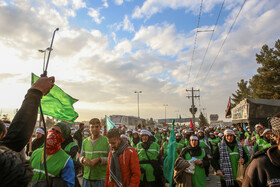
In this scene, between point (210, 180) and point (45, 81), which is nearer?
point (45, 81)

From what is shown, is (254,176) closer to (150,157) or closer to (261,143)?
(150,157)

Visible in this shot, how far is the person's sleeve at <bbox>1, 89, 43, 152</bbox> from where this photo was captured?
1.33m

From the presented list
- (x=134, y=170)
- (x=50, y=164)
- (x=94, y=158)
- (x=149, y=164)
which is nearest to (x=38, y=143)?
(x=94, y=158)

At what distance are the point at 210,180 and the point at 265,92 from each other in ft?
82.8

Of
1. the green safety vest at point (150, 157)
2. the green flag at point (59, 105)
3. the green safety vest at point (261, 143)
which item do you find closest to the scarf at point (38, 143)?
the green flag at point (59, 105)

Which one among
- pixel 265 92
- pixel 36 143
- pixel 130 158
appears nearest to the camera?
pixel 130 158

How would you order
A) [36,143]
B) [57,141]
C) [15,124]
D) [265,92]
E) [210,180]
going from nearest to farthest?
[15,124] → [57,141] → [36,143] → [210,180] → [265,92]

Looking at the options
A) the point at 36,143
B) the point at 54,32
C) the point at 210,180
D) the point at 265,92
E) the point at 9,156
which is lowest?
the point at 210,180

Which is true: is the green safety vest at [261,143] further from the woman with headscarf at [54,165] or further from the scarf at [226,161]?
the woman with headscarf at [54,165]

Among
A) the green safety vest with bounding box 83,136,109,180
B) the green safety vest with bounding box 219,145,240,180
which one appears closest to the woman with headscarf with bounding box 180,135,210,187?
the green safety vest with bounding box 219,145,240,180

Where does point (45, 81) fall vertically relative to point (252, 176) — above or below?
above

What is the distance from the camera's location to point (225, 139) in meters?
5.64

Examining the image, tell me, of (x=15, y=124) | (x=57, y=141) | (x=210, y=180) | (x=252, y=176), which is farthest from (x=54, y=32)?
(x=210, y=180)

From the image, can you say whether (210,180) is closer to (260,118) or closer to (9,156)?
(9,156)
